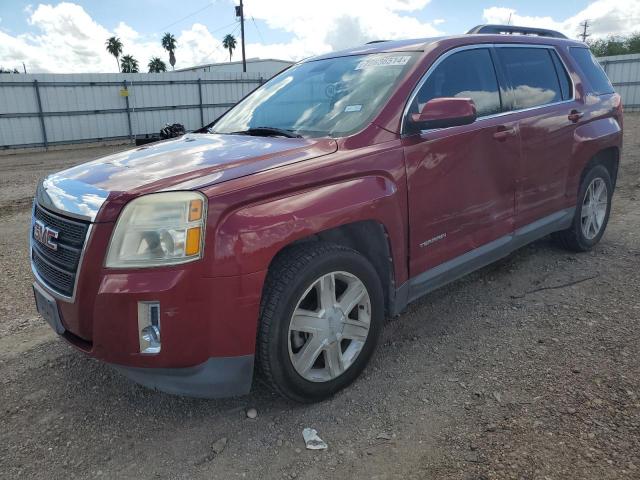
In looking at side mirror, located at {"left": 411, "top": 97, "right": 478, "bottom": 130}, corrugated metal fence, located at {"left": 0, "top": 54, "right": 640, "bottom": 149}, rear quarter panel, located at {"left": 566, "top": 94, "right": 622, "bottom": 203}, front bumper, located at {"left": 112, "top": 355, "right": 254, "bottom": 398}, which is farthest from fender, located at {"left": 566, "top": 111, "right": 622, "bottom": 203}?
corrugated metal fence, located at {"left": 0, "top": 54, "right": 640, "bottom": 149}

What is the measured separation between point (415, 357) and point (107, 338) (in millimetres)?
1779

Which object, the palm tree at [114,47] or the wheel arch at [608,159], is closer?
the wheel arch at [608,159]

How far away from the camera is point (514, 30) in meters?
4.32

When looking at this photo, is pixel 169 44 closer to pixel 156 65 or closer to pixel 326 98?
pixel 156 65

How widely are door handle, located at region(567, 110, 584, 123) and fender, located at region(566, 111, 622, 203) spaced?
0.25 feet

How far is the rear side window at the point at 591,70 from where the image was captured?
4.64 meters

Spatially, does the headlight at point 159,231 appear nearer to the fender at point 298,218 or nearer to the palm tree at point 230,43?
the fender at point 298,218

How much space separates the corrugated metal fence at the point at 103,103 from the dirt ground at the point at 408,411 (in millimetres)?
15968

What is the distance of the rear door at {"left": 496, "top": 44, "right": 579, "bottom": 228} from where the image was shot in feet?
12.5

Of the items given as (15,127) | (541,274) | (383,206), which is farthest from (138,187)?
(15,127)

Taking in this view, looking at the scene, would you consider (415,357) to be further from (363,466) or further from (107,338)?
(107,338)

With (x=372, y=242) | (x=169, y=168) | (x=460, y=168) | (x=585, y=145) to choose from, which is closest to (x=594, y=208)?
(x=585, y=145)

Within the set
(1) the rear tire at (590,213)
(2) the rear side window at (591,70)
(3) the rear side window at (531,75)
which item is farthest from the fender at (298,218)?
(2) the rear side window at (591,70)

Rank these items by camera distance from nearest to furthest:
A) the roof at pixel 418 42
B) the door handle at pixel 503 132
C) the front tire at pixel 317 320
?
the front tire at pixel 317 320 < the roof at pixel 418 42 < the door handle at pixel 503 132
